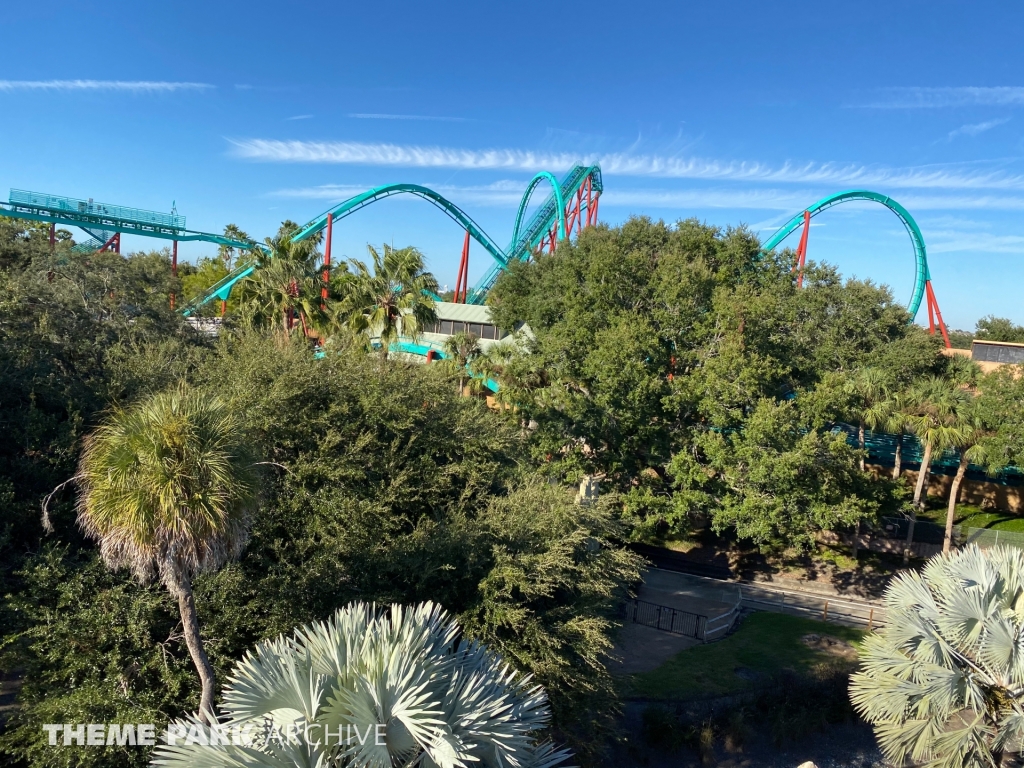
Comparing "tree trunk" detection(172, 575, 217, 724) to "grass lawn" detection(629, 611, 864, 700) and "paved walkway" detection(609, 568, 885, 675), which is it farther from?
"paved walkway" detection(609, 568, 885, 675)

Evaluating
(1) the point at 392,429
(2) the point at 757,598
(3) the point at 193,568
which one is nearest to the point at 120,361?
(1) the point at 392,429

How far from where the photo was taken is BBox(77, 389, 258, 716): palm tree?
5762mm

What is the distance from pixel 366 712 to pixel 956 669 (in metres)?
7.39

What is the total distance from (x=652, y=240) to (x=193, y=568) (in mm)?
17032

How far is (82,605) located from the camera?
7879mm

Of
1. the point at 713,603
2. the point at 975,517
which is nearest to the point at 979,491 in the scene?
the point at 975,517

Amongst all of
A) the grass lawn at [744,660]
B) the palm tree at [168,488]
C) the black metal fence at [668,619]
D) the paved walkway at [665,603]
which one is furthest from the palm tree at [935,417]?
the palm tree at [168,488]

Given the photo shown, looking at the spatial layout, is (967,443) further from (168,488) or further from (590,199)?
(590,199)

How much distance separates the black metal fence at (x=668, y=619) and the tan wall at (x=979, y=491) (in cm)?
1485

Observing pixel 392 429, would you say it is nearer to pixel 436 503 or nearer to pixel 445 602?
pixel 436 503

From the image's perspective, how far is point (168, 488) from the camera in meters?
5.73

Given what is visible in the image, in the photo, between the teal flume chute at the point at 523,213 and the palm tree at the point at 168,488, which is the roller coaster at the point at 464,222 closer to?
the teal flume chute at the point at 523,213

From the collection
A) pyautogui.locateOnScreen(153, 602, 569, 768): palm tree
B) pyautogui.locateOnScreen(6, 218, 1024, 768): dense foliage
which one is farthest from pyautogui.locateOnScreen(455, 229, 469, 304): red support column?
pyautogui.locateOnScreen(153, 602, 569, 768): palm tree

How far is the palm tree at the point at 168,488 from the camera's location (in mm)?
5762
